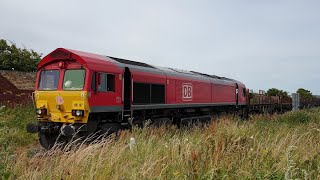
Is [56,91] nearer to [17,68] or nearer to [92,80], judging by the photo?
[92,80]

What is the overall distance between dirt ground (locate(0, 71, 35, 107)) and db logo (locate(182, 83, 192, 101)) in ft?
31.8

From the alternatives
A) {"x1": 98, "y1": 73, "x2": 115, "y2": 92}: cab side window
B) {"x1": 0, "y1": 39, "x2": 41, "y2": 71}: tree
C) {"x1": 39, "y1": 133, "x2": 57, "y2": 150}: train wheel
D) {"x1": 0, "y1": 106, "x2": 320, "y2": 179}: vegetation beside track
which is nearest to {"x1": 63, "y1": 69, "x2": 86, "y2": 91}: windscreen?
{"x1": 98, "y1": 73, "x2": 115, "y2": 92}: cab side window

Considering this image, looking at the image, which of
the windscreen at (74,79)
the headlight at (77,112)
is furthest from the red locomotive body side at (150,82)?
the headlight at (77,112)

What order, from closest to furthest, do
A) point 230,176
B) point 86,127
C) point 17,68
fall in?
point 230,176 → point 86,127 → point 17,68

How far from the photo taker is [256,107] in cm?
2939

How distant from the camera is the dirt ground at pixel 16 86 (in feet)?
71.9

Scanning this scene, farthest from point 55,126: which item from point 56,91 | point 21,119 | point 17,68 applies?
point 17,68

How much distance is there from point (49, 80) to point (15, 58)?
26.2 metres

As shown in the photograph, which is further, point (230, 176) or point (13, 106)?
point (13, 106)

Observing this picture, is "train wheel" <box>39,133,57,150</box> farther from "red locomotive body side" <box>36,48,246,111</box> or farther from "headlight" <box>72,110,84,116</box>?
"red locomotive body side" <box>36,48,246,111</box>

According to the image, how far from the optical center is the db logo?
16781mm

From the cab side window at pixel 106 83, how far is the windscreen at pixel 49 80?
1.50 meters

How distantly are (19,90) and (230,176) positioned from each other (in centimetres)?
2379

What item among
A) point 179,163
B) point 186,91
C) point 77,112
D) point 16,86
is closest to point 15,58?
point 16,86
